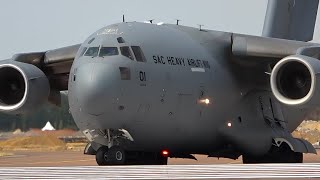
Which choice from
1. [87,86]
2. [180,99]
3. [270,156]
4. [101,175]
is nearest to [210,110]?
[180,99]

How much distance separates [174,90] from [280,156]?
4.17 metres

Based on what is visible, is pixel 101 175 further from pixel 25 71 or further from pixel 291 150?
pixel 291 150

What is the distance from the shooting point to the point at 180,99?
1819 centimetres

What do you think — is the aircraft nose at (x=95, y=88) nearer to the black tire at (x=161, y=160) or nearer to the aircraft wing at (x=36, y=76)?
the aircraft wing at (x=36, y=76)

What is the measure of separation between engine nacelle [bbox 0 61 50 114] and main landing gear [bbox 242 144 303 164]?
579 cm

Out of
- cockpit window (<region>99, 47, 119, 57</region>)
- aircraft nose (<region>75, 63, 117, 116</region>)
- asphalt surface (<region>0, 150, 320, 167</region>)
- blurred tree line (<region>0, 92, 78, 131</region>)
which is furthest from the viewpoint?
blurred tree line (<region>0, 92, 78, 131</region>)

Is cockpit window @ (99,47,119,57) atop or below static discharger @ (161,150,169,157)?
atop

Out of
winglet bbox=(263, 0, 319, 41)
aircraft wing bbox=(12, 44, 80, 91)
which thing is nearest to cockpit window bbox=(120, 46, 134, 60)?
aircraft wing bbox=(12, 44, 80, 91)

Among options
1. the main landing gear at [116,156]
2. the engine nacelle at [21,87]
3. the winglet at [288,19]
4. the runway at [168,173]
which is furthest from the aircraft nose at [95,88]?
the winglet at [288,19]

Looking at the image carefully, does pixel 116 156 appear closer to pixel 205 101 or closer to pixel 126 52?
pixel 126 52

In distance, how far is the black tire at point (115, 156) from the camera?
16.7 meters

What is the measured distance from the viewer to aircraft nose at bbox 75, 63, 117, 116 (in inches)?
650

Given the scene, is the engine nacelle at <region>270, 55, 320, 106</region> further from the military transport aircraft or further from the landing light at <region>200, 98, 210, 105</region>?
the landing light at <region>200, 98, 210, 105</region>

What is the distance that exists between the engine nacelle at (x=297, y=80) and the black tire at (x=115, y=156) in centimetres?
402
